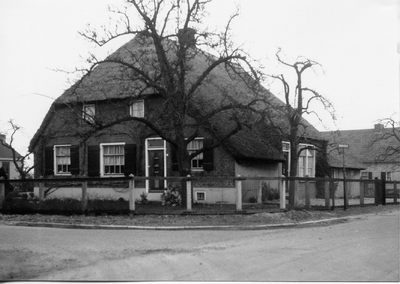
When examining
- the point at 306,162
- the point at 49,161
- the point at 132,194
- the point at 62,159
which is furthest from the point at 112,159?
the point at 306,162

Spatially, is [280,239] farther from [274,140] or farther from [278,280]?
[274,140]

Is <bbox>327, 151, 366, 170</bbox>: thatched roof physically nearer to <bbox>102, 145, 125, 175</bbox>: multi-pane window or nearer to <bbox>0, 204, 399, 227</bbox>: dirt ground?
<bbox>102, 145, 125, 175</bbox>: multi-pane window

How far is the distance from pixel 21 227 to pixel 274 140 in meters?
13.6

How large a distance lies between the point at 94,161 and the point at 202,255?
17.5m

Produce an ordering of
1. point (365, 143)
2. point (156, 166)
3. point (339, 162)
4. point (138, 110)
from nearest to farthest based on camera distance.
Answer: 1. point (156, 166)
2. point (138, 110)
3. point (339, 162)
4. point (365, 143)

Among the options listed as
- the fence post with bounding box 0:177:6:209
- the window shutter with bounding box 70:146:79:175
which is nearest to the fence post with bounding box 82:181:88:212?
the fence post with bounding box 0:177:6:209

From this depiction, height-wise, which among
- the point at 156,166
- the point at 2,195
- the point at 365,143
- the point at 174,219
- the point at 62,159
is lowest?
the point at 174,219

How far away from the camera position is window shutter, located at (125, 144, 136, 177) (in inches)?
998

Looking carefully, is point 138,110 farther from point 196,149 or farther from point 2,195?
point 2,195

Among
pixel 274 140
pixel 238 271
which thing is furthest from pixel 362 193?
pixel 238 271

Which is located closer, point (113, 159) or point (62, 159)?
point (113, 159)

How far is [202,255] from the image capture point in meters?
9.92

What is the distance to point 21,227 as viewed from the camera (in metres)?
16.1

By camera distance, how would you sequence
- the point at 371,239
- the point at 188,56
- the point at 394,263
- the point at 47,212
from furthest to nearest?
the point at 188,56, the point at 47,212, the point at 371,239, the point at 394,263
